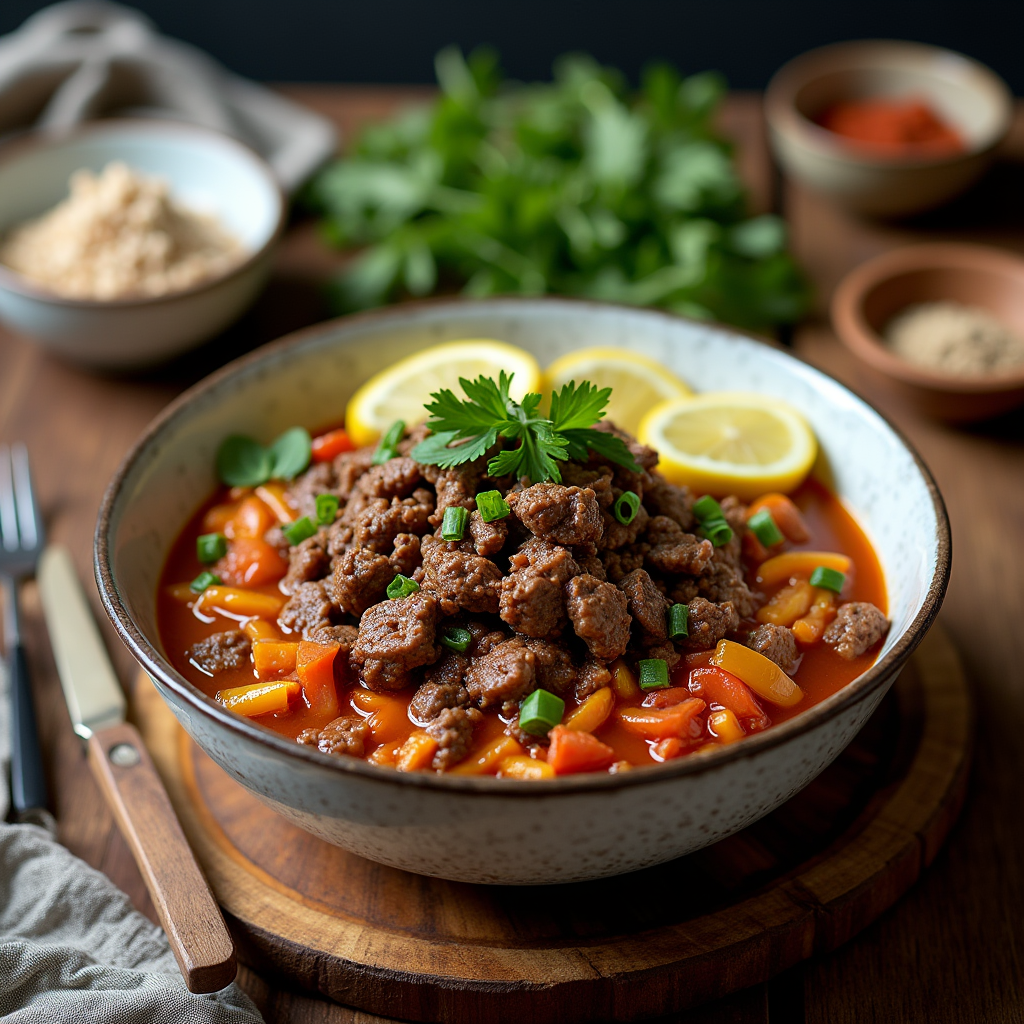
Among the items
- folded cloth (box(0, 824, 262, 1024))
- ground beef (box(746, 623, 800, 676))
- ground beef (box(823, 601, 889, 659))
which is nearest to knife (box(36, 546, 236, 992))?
folded cloth (box(0, 824, 262, 1024))

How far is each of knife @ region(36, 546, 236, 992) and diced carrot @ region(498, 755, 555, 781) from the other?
38.4 inches

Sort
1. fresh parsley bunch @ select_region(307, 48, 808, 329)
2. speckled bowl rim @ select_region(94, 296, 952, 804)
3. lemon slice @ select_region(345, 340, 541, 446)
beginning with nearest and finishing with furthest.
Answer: speckled bowl rim @ select_region(94, 296, 952, 804) < lemon slice @ select_region(345, 340, 541, 446) < fresh parsley bunch @ select_region(307, 48, 808, 329)

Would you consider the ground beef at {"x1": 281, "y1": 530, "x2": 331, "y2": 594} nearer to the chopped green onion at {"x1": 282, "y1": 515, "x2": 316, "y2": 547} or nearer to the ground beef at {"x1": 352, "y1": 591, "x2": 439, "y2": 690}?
the chopped green onion at {"x1": 282, "y1": 515, "x2": 316, "y2": 547}

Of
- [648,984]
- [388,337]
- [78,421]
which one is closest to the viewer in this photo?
[648,984]

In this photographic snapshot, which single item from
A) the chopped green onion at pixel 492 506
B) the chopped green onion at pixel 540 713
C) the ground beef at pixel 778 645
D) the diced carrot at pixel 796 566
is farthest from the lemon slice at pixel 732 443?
the chopped green onion at pixel 540 713

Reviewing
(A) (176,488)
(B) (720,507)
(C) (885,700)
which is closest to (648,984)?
(C) (885,700)

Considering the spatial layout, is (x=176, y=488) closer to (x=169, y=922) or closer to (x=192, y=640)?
(x=192, y=640)

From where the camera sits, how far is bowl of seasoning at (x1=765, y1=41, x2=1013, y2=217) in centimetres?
673

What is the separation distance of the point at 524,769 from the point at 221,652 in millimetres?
1237

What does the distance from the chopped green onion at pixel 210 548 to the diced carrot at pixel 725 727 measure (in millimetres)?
2061

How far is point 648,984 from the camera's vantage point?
3.29m

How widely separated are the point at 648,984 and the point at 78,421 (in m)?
4.28

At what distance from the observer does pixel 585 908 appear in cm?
351

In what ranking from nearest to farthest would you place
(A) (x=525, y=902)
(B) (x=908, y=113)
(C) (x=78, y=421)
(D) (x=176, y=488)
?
(A) (x=525, y=902) → (D) (x=176, y=488) → (C) (x=78, y=421) → (B) (x=908, y=113)
